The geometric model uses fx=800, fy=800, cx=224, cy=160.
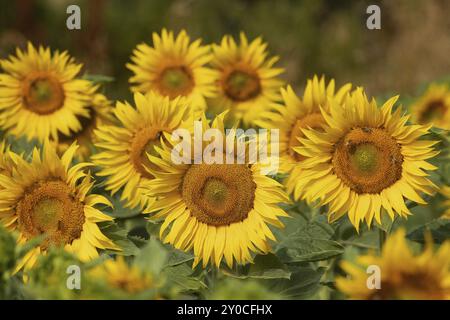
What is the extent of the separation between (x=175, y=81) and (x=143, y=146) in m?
0.66

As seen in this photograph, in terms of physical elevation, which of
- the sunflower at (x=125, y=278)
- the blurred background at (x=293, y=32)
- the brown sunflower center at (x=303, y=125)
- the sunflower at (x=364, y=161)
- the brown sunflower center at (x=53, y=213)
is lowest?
the sunflower at (x=125, y=278)

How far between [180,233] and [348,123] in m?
0.66

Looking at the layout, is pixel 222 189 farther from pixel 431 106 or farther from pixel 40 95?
pixel 431 106

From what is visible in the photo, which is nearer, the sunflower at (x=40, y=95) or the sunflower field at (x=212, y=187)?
the sunflower field at (x=212, y=187)

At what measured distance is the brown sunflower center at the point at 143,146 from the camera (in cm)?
297

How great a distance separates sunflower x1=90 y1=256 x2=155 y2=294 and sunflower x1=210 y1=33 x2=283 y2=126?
68.8 inches

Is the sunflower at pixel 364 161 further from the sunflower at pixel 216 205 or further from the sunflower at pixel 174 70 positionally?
the sunflower at pixel 174 70

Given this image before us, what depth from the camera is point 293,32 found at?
7.57 m

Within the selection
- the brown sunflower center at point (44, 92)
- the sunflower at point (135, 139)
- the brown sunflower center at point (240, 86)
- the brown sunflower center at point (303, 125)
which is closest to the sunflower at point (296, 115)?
the brown sunflower center at point (303, 125)

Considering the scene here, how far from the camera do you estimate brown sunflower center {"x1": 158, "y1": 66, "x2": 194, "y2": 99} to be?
3.52 meters

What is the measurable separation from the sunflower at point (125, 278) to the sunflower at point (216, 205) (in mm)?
668

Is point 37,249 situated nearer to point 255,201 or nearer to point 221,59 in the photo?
point 255,201

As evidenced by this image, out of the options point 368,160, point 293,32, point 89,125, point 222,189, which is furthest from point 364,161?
point 293,32

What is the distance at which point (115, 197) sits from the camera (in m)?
3.19
